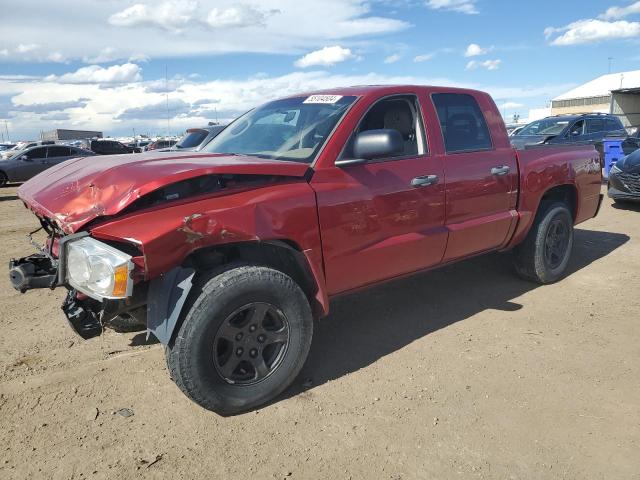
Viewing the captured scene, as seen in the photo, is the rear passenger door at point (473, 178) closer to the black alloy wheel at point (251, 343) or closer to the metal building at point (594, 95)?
the black alloy wheel at point (251, 343)

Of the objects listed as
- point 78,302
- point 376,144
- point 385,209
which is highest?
point 376,144

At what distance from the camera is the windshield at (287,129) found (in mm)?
3391

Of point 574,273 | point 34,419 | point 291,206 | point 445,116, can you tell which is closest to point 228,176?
point 291,206

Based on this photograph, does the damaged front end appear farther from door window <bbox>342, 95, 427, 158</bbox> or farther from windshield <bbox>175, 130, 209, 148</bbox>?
windshield <bbox>175, 130, 209, 148</bbox>

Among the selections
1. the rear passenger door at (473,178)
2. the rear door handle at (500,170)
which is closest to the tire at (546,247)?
the rear passenger door at (473,178)

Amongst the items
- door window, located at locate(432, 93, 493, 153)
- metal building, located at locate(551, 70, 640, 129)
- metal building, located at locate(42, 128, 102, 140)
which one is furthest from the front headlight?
metal building, located at locate(42, 128, 102, 140)

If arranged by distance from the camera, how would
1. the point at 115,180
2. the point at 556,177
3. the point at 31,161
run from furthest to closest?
the point at 31,161 → the point at 556,177 → the point at 115,180

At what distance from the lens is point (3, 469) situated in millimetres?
2469

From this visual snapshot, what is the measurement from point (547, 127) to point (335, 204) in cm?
1133

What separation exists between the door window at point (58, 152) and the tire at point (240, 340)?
58.9 feet

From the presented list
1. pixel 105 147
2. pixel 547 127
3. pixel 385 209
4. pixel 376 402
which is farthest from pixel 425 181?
pixel 105 147

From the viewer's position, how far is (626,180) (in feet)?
28.7

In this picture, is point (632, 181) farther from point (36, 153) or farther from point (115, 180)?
point (36, 153)

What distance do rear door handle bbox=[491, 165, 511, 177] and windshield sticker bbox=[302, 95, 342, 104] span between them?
149cm
